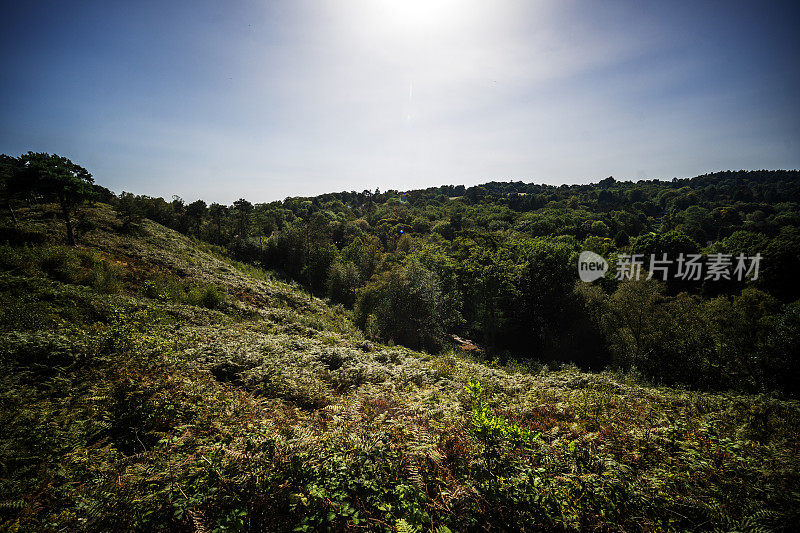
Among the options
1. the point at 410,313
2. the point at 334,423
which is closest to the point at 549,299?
the point at 410,313

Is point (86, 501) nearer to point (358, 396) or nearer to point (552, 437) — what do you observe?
point (358, 396)

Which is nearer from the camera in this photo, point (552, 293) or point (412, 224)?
point (552, 293)

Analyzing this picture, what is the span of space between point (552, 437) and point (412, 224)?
257ft

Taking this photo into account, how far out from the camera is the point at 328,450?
4133 millimetres

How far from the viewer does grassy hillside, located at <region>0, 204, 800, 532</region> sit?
3.27 metres

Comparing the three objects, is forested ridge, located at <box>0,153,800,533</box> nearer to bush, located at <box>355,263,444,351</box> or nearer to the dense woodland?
the dense woodland

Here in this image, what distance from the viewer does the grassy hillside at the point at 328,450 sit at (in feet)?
10.7

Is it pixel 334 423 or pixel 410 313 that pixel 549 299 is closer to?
pixel 410 313


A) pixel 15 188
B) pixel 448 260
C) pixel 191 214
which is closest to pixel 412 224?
pixel 448 260

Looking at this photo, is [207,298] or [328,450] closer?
[328,450]

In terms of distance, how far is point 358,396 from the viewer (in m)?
7.28

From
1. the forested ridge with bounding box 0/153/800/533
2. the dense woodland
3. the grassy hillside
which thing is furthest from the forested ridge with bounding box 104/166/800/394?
the grassy hillside

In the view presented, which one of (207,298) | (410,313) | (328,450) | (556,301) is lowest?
(410,313)

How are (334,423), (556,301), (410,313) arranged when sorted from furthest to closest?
(556,301)
(410,313)
(334,423)
